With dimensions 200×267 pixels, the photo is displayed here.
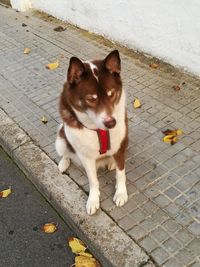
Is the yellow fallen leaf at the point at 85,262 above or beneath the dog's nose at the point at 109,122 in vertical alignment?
beneath

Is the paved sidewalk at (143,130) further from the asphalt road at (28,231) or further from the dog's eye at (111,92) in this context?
the dog's eye at (111,92)

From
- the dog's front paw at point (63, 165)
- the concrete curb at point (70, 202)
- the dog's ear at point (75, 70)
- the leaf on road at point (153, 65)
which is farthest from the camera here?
the leaf on road at point (153, 65)

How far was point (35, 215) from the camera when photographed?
3.96 meters

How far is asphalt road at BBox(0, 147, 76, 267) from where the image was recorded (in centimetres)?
354

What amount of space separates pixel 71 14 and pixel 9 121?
290 cm

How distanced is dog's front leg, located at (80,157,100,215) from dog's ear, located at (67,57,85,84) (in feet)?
2.64

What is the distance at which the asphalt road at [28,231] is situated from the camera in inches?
139

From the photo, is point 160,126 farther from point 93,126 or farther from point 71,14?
point 71,14

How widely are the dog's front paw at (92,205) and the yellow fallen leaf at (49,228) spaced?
0.37 meters

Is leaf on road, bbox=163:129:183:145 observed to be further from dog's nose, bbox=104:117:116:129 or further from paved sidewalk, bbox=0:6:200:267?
dog's nose, bbox=104:117:116:129

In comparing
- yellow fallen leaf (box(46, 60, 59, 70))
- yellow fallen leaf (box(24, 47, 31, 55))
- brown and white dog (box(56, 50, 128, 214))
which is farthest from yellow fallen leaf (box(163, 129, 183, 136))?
yellow fallen leaf (box(24, 47, 31, 55))

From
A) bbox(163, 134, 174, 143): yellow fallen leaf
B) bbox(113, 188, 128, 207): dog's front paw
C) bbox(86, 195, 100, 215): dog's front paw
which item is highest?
bbox(163, 134, 174, 143): yellow fallen leaf

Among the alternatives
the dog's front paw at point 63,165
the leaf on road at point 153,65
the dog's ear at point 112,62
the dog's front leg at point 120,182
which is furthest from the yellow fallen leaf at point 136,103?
Answer: the dog's ear at point 112,62

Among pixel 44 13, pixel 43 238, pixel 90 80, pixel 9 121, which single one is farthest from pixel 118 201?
pixel 44 13
